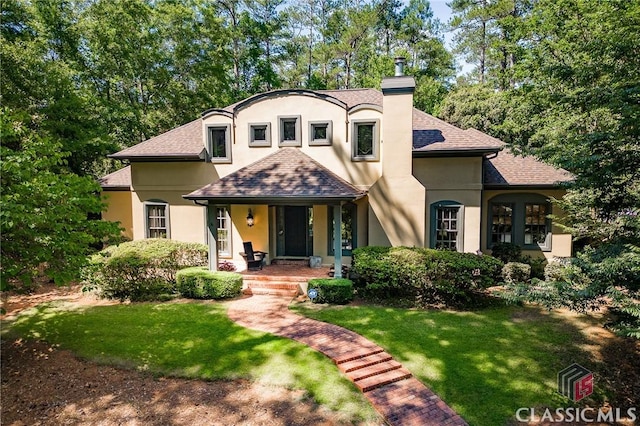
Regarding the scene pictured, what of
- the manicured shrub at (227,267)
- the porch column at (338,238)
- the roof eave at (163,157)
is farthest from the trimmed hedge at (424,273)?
the roof eave at (163,157)

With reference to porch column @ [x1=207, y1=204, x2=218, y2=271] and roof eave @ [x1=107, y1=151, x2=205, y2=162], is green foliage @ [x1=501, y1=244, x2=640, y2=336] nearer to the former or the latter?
porch column @ [x1=207, y1=204, x2=218, y2=271]

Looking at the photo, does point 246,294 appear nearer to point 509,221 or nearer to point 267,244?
point 267,244

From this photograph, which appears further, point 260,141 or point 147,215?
point 147,215

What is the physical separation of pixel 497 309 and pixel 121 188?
1623cm

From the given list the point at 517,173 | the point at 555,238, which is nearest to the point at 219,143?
the point at 517,173

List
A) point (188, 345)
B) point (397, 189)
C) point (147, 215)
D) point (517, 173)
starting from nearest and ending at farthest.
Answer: point (188, 345) → point (397, 189) → point (517, 173) → point (147, 215)

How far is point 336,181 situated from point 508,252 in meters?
7.46

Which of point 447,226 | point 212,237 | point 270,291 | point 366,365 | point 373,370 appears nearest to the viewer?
point 373,370

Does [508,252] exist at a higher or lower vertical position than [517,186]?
lower

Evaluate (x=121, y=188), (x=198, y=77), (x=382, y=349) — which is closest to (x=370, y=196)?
(x=382, y=349)

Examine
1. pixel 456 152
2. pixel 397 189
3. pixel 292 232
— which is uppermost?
pixel 456 152

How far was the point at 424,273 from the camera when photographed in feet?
34.0

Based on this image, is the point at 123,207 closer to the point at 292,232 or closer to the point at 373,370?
the point at 292,232

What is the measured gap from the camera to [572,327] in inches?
354
